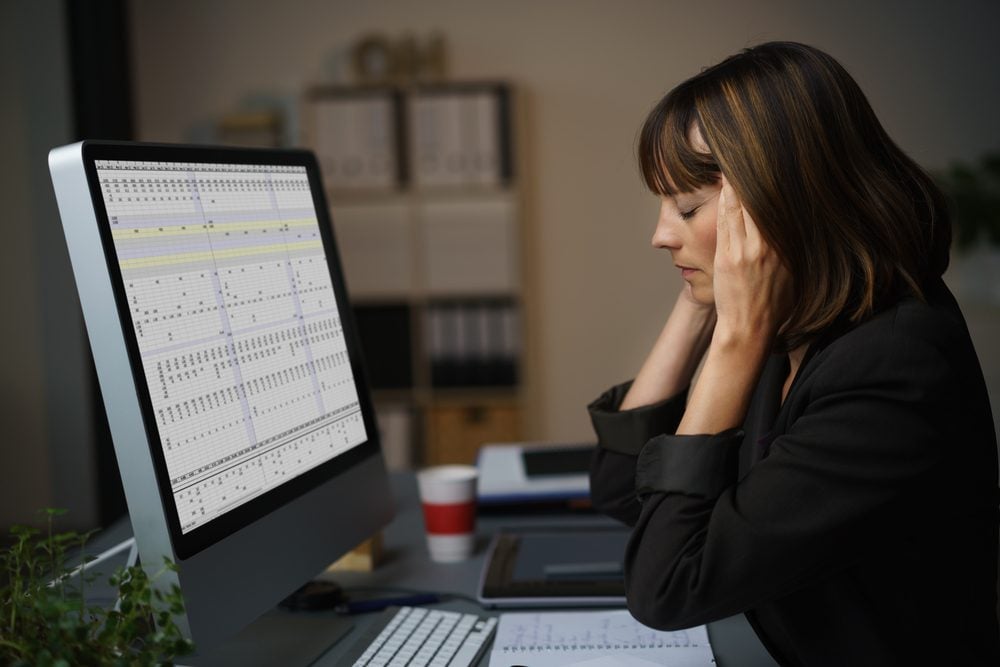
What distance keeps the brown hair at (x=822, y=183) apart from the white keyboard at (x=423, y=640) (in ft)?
1.52

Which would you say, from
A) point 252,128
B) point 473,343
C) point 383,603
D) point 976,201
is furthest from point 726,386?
point 252,128

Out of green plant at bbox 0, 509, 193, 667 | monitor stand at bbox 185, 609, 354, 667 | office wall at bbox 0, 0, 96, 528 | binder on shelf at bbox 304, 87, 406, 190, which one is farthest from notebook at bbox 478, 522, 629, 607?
office wall at bbox 0, 0, 96, 528

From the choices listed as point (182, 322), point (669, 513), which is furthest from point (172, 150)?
point (669, 513)

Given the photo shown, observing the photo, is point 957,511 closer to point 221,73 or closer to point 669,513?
point 669,513

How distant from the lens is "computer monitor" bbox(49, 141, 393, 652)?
0.82 metres

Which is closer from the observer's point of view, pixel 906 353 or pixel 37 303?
pixel 906 353

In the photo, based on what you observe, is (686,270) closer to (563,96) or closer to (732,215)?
(732,215)

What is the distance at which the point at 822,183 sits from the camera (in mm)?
906

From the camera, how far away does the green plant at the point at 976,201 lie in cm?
361

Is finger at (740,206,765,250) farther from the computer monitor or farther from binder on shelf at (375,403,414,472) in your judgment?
binder on shelf at (375,403,414,472)

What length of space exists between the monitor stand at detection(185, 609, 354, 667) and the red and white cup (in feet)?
0.78

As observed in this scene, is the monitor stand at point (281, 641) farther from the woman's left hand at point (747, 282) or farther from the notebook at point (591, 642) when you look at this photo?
the woman's left hand at point (747, 282)

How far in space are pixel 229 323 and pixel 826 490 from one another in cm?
59

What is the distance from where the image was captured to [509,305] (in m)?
3.73
